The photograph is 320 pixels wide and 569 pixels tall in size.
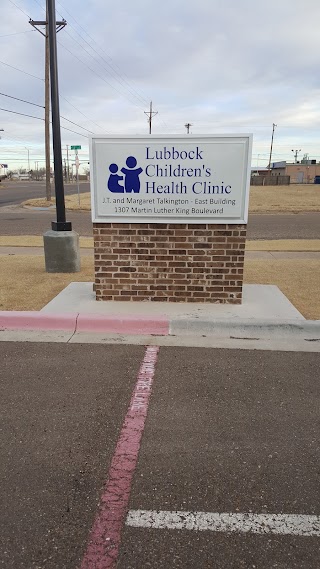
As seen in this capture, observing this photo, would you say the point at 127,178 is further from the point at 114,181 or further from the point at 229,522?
the point at 229,522

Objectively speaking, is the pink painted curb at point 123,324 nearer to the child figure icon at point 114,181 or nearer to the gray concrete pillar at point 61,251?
the child figure icon at point 114,181

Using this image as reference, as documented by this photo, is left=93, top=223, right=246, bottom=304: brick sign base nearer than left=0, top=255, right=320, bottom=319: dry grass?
Yes

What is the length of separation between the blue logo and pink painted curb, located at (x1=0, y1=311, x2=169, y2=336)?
1.75 meters

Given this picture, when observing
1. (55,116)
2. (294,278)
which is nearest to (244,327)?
(294,278)

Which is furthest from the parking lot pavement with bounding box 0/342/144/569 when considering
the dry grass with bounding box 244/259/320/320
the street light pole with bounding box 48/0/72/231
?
the street light pole with bounding box 48/0/72/231

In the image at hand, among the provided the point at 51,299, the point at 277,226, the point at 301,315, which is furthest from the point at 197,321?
the point at 277,226

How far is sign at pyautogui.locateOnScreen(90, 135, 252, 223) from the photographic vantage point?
18.4 ft

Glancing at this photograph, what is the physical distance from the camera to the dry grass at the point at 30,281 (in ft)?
19.9

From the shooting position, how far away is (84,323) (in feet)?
17.4

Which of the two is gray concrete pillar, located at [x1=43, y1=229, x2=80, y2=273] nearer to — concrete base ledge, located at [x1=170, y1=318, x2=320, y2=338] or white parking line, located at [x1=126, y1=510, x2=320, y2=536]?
concrete base ledge, located at [x1=170, y1=318, x2=320, y2=338]

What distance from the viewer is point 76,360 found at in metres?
4.38

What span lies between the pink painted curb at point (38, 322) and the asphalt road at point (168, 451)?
2.60 ft

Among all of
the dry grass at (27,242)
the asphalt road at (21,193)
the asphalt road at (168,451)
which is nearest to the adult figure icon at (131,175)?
the asphalt road at (168,451)

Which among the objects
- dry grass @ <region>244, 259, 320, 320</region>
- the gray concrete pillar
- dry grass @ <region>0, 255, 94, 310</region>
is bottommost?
dry grass @ <region>0, 255, 94, 310</region>
